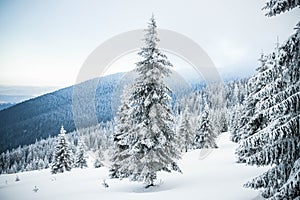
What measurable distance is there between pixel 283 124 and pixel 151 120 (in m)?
9.96

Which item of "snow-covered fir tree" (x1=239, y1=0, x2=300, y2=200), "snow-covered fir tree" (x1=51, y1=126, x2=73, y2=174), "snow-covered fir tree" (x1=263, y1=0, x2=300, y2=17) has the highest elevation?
"snow-covered fir tree" (x1=263, y1=0, x2=300, y2=17)

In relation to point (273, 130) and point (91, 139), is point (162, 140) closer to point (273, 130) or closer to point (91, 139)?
point (273, 130)

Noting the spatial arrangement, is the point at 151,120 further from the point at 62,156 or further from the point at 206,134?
the point at 206,134

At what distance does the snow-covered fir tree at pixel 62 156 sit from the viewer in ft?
127

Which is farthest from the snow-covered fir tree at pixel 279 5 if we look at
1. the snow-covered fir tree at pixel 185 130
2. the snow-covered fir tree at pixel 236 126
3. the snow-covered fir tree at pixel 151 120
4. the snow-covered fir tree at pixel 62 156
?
the snow-covered fir tree at pixel 185 130

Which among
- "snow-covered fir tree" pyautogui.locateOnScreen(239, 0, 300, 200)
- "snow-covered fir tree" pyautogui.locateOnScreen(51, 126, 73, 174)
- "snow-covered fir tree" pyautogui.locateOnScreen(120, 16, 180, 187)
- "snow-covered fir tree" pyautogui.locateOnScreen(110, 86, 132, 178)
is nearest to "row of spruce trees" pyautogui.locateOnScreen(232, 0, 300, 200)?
"snow-covered fir tree" pyautogui.locateOnScreen(239, 0, 300, 200)

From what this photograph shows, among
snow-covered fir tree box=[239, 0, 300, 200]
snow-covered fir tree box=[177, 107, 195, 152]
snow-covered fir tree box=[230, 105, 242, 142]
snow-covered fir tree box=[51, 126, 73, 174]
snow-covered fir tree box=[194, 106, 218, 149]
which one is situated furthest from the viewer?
snow-covered fir tree box=[177, 107, 195, 152]

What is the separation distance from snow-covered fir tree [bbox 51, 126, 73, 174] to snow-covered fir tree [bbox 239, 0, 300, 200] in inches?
1475

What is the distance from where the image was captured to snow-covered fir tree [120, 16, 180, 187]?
A: 15117 mm

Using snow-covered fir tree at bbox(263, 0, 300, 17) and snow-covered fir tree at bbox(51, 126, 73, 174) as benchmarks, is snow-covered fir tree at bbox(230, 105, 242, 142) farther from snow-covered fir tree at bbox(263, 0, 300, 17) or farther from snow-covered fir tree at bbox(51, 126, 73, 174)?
snow-covered fir tree at bbox(51, 126, 73, 174)

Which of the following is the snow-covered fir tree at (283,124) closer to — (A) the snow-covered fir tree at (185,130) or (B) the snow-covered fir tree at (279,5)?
(B) the snow-covered fir tree at (279,5)

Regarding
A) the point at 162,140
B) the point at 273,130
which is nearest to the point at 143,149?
the point at 162,140

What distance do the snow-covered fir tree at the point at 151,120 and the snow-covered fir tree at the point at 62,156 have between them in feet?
90.4

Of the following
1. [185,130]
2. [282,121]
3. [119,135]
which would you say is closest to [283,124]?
[282,121]
